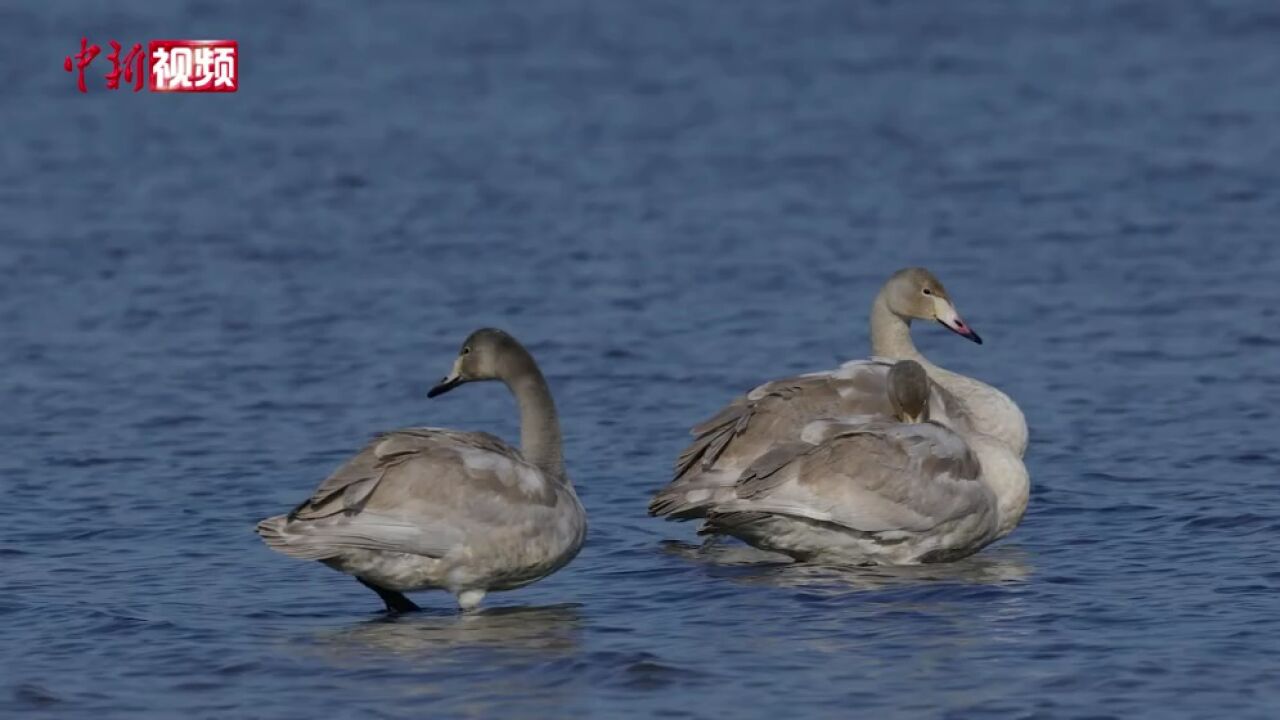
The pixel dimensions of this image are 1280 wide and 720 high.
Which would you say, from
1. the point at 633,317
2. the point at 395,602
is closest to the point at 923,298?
the point at 633,317

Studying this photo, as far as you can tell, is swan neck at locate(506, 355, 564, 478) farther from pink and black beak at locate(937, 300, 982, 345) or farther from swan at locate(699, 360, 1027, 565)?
pink and black beak at locate(937, 300, 982, 345)

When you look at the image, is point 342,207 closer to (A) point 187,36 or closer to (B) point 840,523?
(A) point 187,36

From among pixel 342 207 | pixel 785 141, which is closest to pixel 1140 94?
pixel 785 141

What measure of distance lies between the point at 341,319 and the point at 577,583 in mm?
7159

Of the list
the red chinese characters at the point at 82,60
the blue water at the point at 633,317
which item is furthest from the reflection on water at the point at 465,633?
the red chinese characters at the point at 82,60

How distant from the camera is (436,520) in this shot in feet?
34.8

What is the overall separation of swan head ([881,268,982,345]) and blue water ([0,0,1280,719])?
105 cm

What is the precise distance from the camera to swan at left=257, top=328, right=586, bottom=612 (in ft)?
34.4

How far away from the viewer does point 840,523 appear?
1165cm

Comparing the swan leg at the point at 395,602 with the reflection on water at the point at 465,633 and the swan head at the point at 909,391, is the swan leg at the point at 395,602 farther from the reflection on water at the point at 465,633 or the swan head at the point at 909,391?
the swan head at the point at 909,391

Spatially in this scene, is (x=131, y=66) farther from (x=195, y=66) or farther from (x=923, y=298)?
(x=923, y=298)

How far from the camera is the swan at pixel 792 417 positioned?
12039 mm

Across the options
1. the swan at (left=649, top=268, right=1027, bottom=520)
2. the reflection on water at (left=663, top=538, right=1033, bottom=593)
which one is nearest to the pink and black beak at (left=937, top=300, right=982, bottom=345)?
the swan at (left=649, top=268, right=1027, bottom=520)

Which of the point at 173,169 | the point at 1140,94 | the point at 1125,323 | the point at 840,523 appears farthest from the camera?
the point at 1140,94
